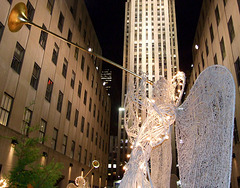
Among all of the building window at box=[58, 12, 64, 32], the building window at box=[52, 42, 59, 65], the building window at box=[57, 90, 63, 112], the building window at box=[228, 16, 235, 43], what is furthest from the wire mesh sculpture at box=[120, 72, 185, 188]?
the building window at box=[58, 12, 64, 32]

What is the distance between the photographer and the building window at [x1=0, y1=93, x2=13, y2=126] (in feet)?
41.4

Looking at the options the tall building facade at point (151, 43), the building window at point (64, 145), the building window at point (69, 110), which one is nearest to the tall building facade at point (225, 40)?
the building window at point (64, 145)

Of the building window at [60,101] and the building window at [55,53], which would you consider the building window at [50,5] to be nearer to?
the building window at [55,53]

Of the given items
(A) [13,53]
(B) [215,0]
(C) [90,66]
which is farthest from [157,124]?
(C) [90,66]

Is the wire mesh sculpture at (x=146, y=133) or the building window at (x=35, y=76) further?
the building window at (x=35, y=76)

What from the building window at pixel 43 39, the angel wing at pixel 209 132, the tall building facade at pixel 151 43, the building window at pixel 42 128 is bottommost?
the angel wing at pixel 209 132

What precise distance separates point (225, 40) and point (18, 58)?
15830mm

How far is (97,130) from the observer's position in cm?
3403

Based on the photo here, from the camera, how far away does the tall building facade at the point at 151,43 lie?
47.4m

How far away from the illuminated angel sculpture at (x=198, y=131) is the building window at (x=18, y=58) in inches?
352

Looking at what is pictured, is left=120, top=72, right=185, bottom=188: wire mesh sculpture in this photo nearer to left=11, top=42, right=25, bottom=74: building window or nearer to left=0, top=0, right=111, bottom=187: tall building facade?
left=0, top=0, right=111, bottom=187: tall building facade

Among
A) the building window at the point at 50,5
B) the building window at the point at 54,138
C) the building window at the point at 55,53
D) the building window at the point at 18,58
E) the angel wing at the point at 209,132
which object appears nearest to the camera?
the angel wing at the point at 209,132

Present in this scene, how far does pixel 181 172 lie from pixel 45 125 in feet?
43.7

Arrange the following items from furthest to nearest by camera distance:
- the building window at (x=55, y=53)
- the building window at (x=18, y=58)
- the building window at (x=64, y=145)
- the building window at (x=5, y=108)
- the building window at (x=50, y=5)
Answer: the building window at (x=64, y=145) < the building window at (x=55, y=53) < the building window at (x=50, y=5) < the building window at (x=18, y=58) < the building window at (x=5, y=108)
